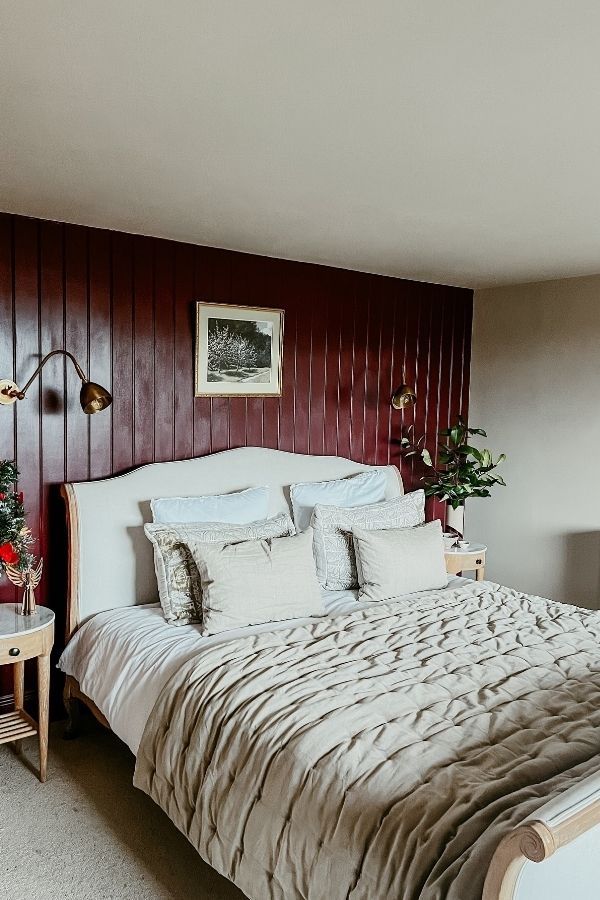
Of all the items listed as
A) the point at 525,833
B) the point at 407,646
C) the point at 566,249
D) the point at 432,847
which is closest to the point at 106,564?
the point at 407,646

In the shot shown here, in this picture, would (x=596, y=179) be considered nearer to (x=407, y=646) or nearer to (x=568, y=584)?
(x=407, y=646)

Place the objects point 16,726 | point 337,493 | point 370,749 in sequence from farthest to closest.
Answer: point 337,493 → point 16,726 → point 370,749

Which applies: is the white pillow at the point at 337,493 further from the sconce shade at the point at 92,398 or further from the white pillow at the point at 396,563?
the sconce shade at the point at 92,398

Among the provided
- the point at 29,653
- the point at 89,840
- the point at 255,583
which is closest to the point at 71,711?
the point at 29,653

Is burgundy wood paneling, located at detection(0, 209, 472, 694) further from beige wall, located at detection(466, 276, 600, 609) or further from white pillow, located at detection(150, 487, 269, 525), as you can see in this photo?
beige wall, located at detection(466, 276, 600, 609)

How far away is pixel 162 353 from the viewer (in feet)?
12.3

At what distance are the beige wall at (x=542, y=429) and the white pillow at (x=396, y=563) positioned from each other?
1.39 metres

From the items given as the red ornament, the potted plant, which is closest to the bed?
the red ornament

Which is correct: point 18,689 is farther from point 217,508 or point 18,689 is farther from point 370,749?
point 370,749

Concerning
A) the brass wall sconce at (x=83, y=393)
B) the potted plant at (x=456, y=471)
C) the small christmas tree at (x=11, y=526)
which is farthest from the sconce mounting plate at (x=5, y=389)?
the potted plant at (x=456, y=471)

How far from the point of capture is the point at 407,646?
9.08 feet

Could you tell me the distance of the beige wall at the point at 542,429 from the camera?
181 inches

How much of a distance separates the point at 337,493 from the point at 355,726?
213cm

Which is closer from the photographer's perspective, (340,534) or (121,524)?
(121,524)
